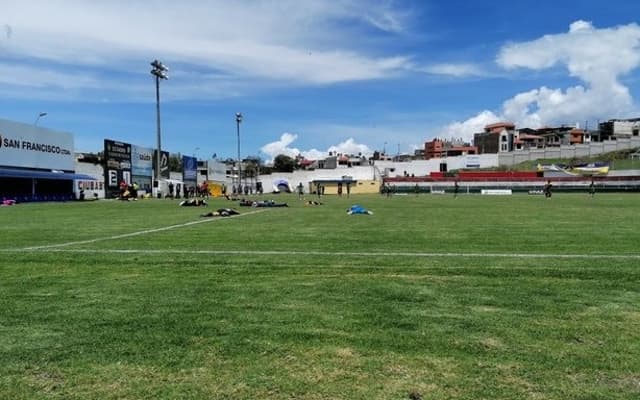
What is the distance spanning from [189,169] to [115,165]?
2399 cm

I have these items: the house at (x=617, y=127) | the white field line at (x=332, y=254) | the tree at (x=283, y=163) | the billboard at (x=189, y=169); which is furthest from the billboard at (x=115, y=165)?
the house at (x=617, y=127)

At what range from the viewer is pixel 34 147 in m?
56.1

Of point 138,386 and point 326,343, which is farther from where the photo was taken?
point 326,343

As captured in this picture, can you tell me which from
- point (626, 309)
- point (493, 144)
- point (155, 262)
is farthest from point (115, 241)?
point (493, 144)

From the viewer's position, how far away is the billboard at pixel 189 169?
89.1 meters

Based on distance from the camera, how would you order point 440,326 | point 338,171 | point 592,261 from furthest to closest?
point 338,171
point 592,261
point 440,326

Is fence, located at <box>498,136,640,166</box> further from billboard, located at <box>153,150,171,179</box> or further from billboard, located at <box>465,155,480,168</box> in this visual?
billboard, located at <box>153,150,171,179</box>

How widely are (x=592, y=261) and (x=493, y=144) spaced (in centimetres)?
18052

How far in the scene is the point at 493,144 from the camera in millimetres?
182625

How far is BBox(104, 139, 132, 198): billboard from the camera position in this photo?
65500 mm

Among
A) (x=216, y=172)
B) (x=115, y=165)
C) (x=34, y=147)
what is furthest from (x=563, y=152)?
(x=34, y=147)

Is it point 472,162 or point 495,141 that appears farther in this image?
point 495,141

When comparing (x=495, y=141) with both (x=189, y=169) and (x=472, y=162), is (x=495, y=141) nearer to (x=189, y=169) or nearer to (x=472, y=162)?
(x=472, y=162)

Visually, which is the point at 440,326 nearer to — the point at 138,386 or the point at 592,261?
the point at 138,386
